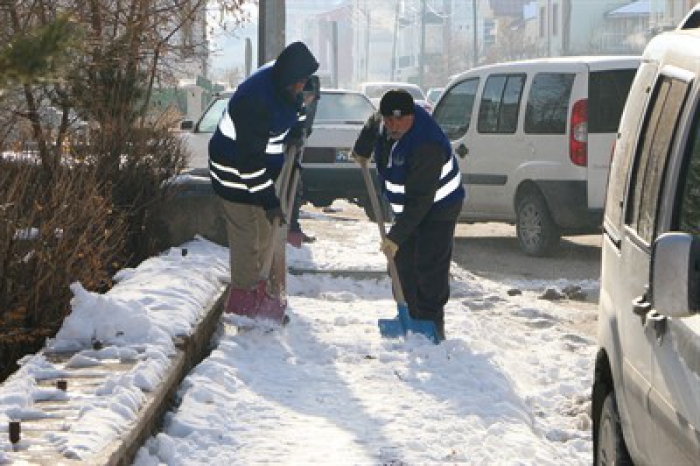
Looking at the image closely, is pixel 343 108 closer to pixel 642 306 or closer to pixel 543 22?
pixel 642 306

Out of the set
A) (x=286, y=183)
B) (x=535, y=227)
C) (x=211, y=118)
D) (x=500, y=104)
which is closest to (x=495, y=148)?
(x=500, y=104)

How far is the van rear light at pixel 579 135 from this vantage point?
14.5 meters

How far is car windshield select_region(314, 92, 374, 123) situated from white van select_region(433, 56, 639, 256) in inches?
96.6

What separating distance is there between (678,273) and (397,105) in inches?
202

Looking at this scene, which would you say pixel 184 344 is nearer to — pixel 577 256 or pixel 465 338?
pixel 465 338

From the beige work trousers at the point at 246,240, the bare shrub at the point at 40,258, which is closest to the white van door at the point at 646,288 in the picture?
the bare shrub at the point at 40,258

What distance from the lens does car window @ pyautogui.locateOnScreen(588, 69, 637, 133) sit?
572 inches

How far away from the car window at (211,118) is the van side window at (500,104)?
12.6 feet

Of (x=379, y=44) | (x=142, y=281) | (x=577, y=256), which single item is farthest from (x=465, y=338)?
(x=379, y=44)

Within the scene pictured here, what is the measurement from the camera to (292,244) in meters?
14.1

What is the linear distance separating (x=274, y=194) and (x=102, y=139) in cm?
261

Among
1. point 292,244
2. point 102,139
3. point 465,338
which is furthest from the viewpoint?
point 292,244

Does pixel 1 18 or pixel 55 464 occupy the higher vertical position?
pixel 1 18

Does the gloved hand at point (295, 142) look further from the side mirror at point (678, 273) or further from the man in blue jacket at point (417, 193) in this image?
the side mirror at point (678, 273)
